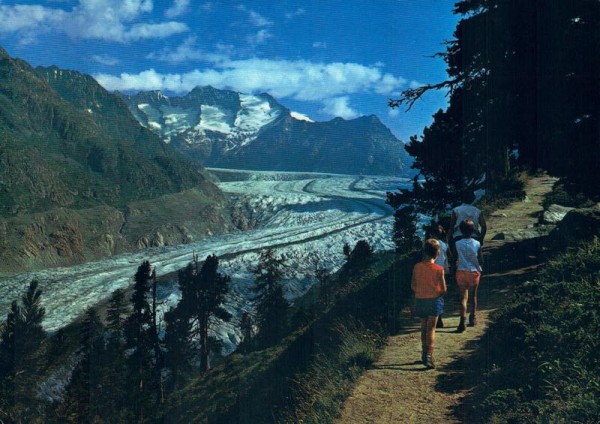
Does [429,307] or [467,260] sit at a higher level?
[467,260]

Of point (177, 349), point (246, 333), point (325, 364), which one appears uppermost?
point (325, 364)

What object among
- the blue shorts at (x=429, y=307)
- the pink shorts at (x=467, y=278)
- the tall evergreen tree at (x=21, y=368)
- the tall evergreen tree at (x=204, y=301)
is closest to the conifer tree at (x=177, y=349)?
the tall evergreen tree at (x=204, y=301)

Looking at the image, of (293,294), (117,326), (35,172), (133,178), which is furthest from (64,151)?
(117,326)

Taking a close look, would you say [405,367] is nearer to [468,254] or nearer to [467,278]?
[467,278]

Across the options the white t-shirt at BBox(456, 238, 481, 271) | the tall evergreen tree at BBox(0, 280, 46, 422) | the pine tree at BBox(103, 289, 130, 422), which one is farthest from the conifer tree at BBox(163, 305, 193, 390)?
the white t-shirt at BBox(456, 238, 481, 271)

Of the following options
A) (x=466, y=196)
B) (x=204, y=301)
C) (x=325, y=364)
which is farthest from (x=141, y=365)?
(x=325, y=364)

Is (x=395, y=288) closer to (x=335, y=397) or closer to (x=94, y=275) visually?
(x=335, y=397)
